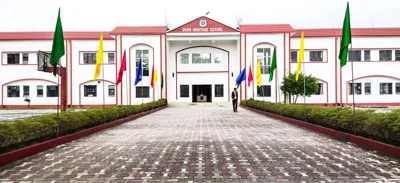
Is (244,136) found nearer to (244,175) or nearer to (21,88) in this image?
(244,175)

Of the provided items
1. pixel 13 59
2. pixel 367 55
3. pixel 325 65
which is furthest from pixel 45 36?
pixel 367 55

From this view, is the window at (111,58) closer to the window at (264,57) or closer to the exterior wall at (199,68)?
the exterior wall at (199,68)

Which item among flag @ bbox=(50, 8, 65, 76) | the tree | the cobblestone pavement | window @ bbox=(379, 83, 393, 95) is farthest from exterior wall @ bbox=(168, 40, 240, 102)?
the cobblestone pavement

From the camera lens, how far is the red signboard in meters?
32.6

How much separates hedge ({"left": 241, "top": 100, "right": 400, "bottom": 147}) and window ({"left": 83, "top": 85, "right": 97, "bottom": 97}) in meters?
23.9

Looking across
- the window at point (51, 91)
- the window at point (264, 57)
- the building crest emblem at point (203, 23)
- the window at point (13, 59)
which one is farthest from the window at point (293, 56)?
the window at point (13, 59)

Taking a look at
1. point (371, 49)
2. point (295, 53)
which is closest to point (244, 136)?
point (295, 53)

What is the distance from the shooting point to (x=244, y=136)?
9609 millimetres

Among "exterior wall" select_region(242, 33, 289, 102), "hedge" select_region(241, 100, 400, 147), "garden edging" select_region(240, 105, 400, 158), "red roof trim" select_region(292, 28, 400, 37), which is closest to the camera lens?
"garden edging" select_region(240, 105, 400, 158)

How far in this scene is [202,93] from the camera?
36469mm

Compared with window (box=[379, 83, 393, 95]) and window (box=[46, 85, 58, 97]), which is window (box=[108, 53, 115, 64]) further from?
window (box=[379, 83, 393, 95])

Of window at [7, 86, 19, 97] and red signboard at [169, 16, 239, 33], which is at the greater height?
red signboard at [169, 16, 239, 33]

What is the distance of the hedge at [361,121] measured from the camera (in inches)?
277

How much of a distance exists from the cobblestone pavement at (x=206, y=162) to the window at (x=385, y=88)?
27.2 metres
